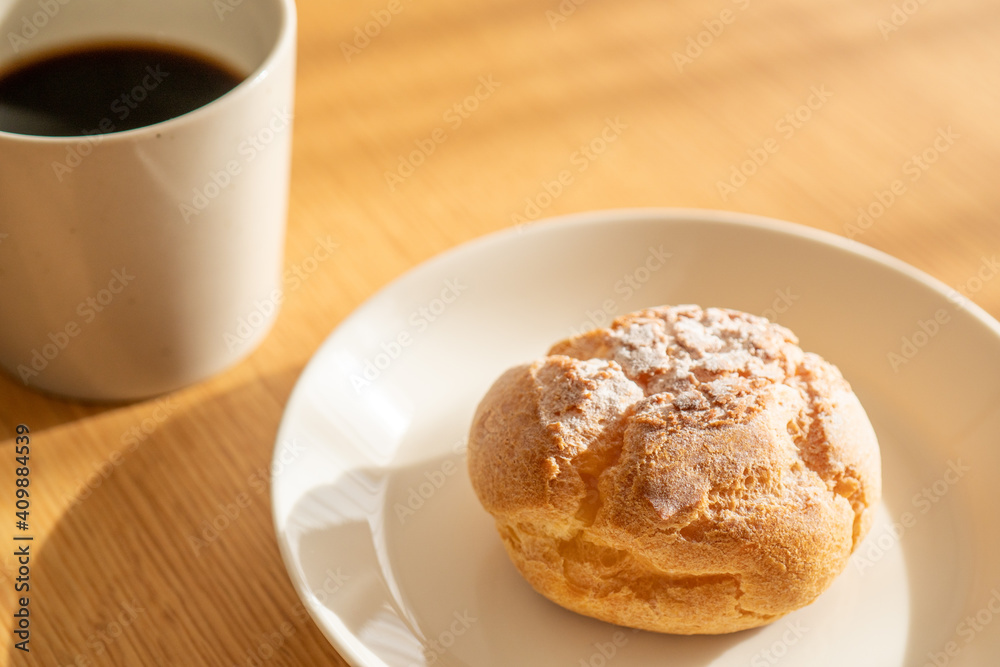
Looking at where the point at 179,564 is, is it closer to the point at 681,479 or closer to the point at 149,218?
the point at 149,218

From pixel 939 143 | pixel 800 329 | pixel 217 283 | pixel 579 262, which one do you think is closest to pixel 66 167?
pixel 217 283

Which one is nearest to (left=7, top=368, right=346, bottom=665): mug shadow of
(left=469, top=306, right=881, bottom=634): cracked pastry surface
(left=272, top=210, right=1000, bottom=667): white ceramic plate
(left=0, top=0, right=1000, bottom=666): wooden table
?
(left=0, top=0, right=1000, bottom=666): wooden table

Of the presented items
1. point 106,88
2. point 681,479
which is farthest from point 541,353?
point 106,88

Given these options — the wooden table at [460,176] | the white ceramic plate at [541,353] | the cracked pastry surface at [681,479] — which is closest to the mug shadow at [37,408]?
the wooden table at [460,176]

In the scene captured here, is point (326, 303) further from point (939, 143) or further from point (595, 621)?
point (939, 143)

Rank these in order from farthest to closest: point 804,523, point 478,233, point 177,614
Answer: point 478,233 → point 177,614 → point 804,523

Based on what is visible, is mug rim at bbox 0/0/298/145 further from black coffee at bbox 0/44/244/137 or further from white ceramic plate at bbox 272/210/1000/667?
white ceramic plate at bbox 272/210/1000/667

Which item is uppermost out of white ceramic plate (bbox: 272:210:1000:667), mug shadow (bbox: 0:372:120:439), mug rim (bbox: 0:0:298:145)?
mug rim (bbox: 0:0:298:145)

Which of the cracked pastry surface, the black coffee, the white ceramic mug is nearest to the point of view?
the cracked pastry surface
